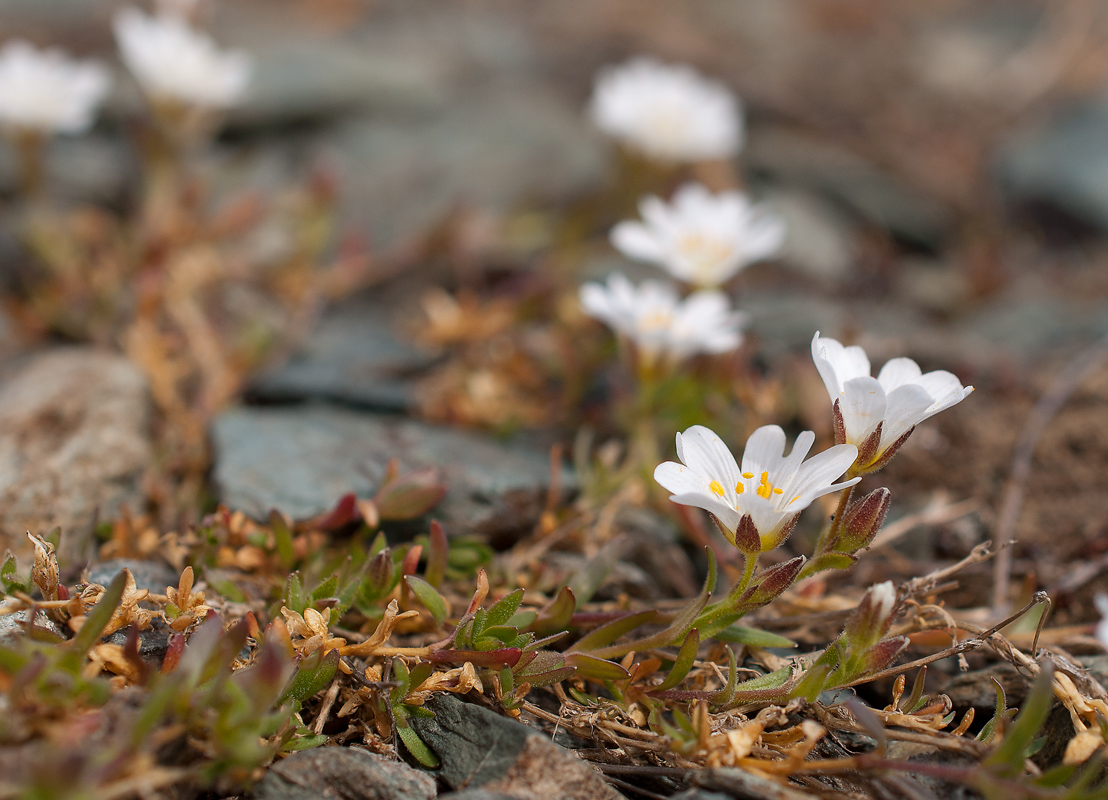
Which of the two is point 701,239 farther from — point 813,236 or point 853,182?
point 853,182

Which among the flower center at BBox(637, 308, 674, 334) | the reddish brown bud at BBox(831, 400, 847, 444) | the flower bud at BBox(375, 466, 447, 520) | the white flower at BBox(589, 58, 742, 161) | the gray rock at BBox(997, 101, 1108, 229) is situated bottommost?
the flower bud at BBox(375, 466, 447, 520)

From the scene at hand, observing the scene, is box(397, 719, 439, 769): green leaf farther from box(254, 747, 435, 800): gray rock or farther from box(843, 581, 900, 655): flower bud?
box(843, 581, 900, 655): flower bud

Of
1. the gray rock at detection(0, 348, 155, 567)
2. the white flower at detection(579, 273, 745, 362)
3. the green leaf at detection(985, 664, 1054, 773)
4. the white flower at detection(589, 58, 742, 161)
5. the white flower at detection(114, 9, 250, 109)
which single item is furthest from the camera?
the white flower at detection(589, 58, 742, 161)

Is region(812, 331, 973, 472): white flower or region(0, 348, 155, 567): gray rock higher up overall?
region(812, 331, 973, 472): white flower

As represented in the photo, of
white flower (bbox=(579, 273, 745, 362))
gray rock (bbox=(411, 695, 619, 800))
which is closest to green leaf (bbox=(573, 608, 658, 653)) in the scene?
gray rock (bbox=(411, 695, 619, 800))

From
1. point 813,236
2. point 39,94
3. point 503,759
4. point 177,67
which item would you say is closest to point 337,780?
point 503,759

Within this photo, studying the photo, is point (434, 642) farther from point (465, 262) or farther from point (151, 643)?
point (465, 262)

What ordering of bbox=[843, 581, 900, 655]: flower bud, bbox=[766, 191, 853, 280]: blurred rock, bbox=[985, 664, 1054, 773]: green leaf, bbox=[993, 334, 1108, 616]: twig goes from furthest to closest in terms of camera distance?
bbox=[766, 191, 853, 280]: blurred rock → bbox=[993, 334, 1108, 616]: twig → bbox=[843, 581, 900, 655]: flower bud → bbox=[985, 664, 1054, 773]: green leaf

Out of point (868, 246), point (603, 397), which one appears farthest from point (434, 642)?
point (868, 246)
